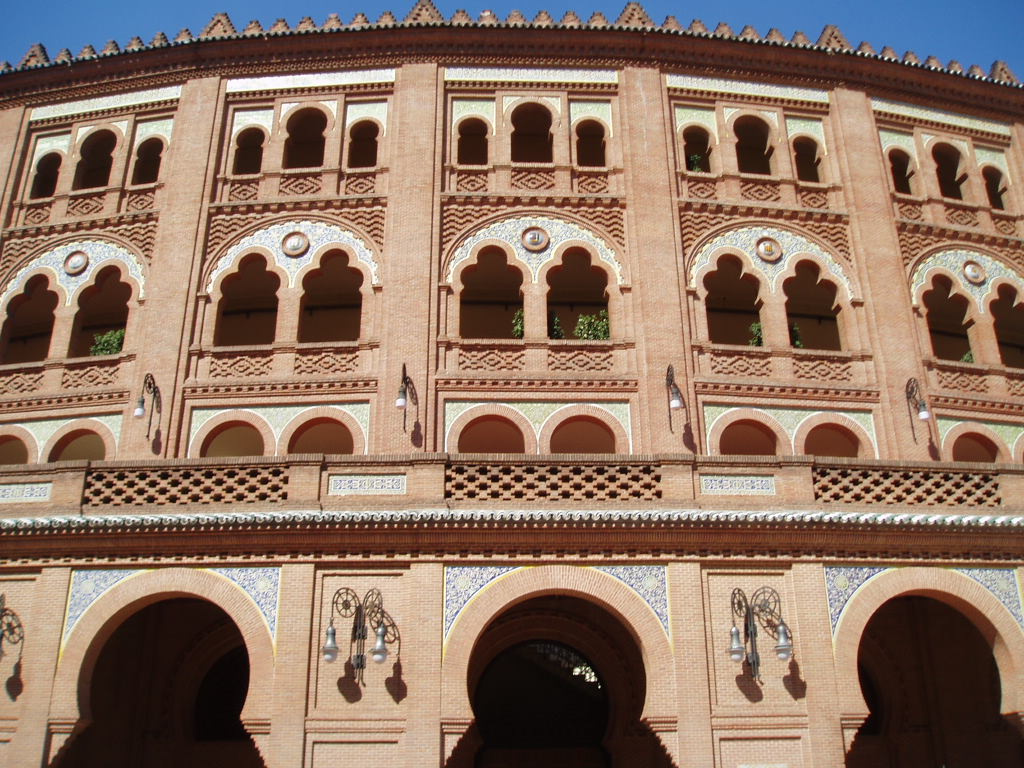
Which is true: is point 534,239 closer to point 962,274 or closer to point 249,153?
point 249,153

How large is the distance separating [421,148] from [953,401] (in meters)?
11.3

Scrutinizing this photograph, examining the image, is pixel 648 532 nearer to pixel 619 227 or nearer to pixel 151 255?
pixel 619 227

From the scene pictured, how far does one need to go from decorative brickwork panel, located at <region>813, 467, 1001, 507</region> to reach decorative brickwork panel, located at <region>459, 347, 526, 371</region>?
591 centimetres

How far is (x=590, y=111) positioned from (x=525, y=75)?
61.6 inches

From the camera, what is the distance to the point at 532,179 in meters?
18.3

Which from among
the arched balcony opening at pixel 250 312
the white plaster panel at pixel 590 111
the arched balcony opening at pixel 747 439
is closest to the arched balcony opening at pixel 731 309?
the arched balcony opening at pixel 747 439

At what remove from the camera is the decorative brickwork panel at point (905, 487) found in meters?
12.7

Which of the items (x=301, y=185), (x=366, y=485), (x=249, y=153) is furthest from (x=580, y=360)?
(x=249, y=153)

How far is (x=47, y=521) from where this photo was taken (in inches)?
470

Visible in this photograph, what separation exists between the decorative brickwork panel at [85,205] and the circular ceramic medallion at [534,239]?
28.5ft

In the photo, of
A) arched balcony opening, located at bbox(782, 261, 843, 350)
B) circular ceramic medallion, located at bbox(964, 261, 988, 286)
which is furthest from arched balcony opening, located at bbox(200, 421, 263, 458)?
circular ceramic medallion, located at bbox(964, 261, 988, 286)

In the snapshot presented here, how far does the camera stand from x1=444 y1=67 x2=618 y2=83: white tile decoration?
1909cm

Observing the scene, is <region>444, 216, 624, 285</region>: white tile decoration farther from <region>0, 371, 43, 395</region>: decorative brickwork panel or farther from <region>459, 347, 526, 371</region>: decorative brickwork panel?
<region>0, 371, 43, 395</region>: decorative brickwork panel

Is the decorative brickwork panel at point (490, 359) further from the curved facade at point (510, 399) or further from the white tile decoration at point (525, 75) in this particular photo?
the white tile decoration at point (525, 75)
